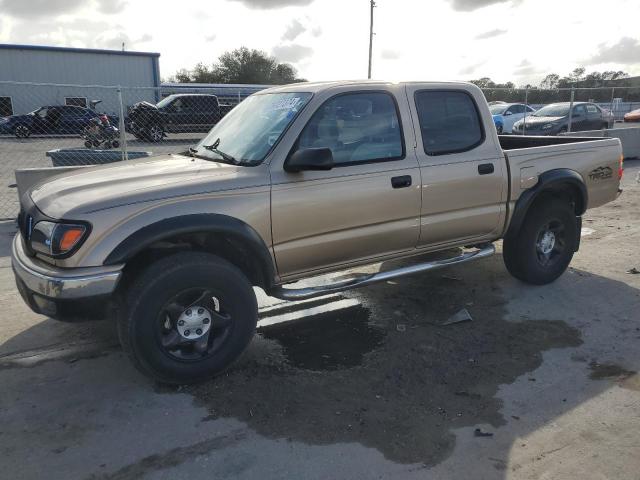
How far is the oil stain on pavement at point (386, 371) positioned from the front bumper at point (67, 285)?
89 cm

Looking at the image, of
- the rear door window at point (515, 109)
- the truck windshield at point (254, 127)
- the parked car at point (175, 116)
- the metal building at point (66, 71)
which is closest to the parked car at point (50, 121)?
the parked car at point (175, 116)

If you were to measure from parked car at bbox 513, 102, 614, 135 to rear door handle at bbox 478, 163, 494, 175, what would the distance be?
1371 cm

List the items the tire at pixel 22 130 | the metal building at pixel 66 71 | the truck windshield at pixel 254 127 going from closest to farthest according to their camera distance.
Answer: the truck windshield at pixel 254 127 < the tire at pixel 22 130 < the metal building at pixel 66 71

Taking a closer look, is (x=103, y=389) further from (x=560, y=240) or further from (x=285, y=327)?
(x=560, y=240)

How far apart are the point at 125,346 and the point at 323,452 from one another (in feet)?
4.49

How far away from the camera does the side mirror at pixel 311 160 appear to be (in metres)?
3.52

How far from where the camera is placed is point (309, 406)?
3287 mm

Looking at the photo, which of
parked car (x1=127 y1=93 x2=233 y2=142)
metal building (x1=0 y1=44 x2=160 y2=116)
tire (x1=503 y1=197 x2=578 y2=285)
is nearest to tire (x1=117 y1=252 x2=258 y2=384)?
tire (x1=503 y1=197 x2=578 y2=285)

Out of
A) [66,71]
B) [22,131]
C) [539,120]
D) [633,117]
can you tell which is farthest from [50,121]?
[633,117]

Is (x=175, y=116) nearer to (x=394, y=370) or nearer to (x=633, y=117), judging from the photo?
(x=394, y=370)

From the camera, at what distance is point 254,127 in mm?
4098

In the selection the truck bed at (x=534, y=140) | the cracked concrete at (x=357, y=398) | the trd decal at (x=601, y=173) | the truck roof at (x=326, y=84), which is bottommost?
the cracked concrete at (x=357, y=398)

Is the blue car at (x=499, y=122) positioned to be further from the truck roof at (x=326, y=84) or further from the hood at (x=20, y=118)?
the hood at (x=20, y=118)

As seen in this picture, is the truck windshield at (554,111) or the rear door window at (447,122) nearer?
the rear door window at (447,122)
